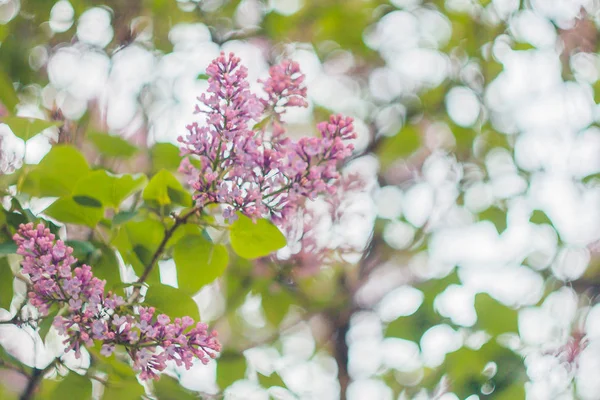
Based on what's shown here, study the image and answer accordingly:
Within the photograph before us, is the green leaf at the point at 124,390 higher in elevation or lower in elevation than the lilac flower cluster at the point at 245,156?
lower

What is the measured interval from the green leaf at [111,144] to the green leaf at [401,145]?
58 centimetres

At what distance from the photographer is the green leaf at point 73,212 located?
63 cm

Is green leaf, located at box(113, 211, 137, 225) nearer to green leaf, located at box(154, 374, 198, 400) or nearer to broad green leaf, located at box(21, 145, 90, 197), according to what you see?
broad green leaf, located at box(21, 145, 90, 197)

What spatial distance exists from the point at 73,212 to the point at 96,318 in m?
0.15

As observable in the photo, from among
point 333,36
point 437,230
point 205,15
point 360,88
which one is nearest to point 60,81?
point 205,15

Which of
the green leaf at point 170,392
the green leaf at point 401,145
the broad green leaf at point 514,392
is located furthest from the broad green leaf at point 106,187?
the green leaf at point 401,145

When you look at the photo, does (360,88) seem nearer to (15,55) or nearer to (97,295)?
(15,55)

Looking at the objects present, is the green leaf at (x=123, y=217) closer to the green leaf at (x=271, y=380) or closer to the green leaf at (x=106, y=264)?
the green leaf at (x=106, y=264)

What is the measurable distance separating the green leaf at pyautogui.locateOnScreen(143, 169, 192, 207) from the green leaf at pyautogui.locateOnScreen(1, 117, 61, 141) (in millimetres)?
126

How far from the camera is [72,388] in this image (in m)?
0.62

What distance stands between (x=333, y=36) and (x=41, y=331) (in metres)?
0.94

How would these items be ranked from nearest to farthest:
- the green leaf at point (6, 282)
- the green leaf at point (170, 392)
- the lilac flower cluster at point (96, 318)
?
the lilac flower cluster at point (96, 318) → the green leaf at point (6, 282) → the green leaf at point (170, 392)

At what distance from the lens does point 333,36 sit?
1.32 meters

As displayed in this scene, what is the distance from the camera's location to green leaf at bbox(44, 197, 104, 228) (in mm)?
633
